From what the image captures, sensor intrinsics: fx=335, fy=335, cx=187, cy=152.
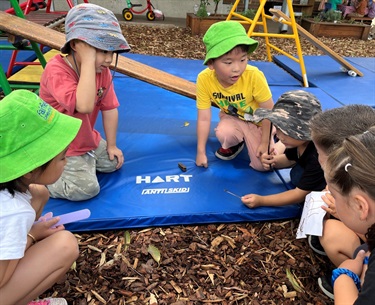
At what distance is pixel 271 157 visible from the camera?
2.31 m

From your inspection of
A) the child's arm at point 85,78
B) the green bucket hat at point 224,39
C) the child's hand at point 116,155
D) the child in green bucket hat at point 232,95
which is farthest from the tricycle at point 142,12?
the child's arm at point 85,78

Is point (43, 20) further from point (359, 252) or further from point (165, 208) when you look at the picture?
point (359, 252)

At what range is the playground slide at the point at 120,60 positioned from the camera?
2.58m

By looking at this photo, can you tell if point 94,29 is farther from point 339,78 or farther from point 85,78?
point 339,78

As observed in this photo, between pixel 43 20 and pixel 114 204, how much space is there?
9.18ft

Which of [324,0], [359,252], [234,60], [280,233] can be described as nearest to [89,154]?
[234,60]

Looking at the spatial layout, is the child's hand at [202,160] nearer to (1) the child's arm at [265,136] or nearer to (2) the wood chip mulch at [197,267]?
(1) the child's arm at [265,136]

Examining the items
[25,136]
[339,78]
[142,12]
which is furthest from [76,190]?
[142,12]

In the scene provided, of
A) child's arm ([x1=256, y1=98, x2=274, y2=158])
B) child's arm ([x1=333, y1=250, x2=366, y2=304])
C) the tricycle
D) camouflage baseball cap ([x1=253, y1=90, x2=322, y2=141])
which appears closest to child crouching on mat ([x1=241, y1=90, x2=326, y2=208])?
camouflage baseball cap ([x1=253, y1=90, x2=322, y2=141])

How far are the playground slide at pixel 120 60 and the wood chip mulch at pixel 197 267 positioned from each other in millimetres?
1266

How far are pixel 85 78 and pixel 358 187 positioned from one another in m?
1.41

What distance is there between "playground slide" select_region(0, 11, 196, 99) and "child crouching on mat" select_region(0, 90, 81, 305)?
1.46 meters

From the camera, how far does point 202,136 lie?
96.2 inches

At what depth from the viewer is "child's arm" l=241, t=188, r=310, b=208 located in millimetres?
1954
